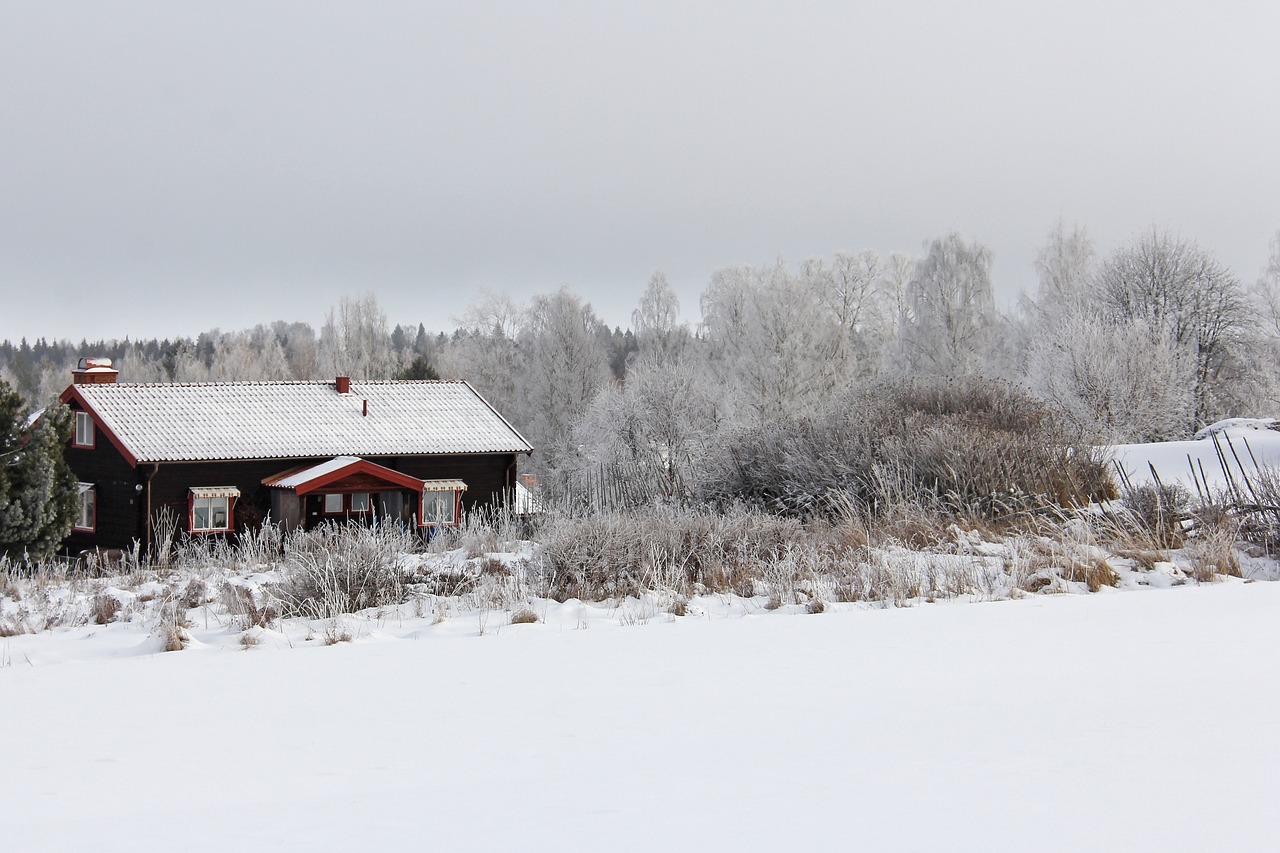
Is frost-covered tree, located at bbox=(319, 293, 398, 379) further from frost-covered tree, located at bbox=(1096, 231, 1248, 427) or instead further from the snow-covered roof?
frost-covered tree, located at bbox=(1096, 231, 1248, 427)

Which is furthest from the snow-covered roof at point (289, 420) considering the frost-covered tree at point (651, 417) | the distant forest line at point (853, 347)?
the frost-covered tree at point (651, 417)

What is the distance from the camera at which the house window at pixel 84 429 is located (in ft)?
87.8

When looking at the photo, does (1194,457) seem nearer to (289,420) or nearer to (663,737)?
(663,737)

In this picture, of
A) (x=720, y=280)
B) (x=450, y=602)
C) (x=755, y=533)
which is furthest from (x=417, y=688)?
(x=720, y=280)

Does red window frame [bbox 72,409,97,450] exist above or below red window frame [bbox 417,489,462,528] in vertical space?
above

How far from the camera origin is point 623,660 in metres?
5.86

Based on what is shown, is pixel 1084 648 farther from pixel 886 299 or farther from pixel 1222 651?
pixel 886 299

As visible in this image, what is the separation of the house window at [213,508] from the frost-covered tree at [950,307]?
1193 inches

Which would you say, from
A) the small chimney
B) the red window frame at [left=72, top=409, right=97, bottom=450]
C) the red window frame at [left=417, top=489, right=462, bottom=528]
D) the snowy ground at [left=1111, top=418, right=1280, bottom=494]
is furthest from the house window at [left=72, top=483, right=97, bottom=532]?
the snowy ground at [left=1111, top=418, right=1280, bottom=494]

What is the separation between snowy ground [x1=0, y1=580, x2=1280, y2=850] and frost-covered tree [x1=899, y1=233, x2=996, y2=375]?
135ft

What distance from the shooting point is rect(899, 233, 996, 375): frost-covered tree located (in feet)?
153

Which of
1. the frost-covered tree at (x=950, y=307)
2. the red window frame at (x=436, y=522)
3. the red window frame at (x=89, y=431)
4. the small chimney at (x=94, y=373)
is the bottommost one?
the red window frame at (x=436, y=522)

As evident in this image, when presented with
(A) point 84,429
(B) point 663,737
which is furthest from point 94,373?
(B) point 663,737

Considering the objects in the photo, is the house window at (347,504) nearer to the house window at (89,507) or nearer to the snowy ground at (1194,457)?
the house window at (89,507)
